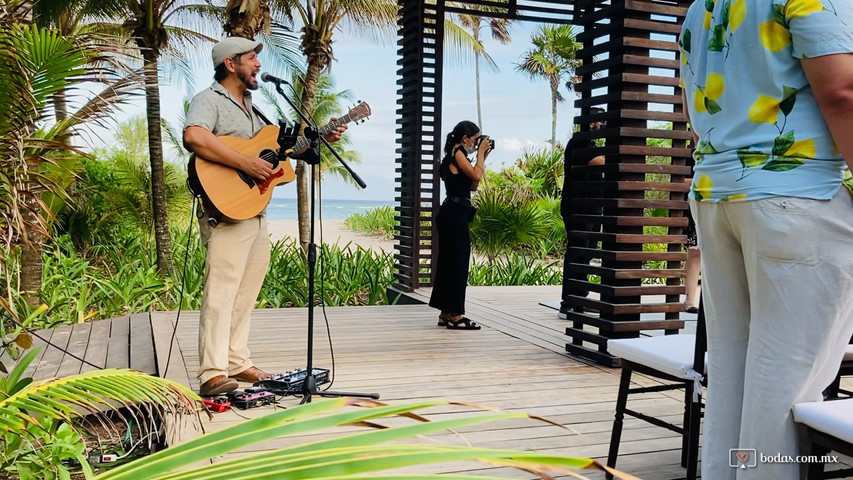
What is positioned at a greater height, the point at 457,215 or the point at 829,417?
the point at 457,215

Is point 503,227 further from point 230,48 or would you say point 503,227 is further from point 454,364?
point 230,48

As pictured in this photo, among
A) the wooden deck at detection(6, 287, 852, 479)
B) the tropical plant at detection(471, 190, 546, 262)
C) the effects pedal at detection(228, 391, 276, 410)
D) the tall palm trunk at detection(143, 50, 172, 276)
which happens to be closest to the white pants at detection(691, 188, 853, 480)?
the wooden deck at detection(6, 287, 852, 479)

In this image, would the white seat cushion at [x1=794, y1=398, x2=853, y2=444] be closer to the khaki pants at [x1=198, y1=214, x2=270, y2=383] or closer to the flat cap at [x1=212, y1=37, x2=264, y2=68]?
the khaki pants at [x1=198, y1=214, x2=270, y2=383]

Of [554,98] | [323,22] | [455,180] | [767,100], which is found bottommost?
[455,180]

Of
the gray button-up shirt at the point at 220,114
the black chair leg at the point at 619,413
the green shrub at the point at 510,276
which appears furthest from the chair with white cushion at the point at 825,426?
the green shrub at the point at 510,276

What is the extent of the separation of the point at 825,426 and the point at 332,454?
1556 mm

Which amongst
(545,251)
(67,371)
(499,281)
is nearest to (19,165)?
(67,371)

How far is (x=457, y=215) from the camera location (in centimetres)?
598

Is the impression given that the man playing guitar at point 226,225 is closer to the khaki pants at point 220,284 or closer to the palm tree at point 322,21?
the khaki pants at point 220,284

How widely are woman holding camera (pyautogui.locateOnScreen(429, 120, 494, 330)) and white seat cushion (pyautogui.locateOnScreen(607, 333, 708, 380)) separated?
317 cm

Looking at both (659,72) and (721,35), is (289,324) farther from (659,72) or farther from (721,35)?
(721,35)

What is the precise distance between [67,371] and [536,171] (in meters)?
16.4

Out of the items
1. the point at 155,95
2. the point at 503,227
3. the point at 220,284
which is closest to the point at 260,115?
the point at 220,284

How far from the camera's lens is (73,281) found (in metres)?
7.95
